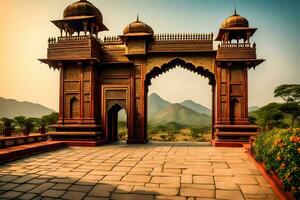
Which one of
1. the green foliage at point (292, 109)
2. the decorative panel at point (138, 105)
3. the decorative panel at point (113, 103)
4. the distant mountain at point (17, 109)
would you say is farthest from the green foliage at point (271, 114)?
the distant mountain at point (17, 109)

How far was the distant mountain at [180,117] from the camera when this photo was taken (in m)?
120

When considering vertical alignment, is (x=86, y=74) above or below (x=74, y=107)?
above

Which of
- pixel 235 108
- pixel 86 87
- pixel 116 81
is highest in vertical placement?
pixel 116 81

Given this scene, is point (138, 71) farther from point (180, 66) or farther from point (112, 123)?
point (112, 123)

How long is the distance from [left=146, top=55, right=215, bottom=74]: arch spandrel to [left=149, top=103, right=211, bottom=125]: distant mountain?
103563 millimetres

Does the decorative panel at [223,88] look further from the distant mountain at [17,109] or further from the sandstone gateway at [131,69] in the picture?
the distant mountain at [17,109]

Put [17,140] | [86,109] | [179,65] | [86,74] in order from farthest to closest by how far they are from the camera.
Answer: [179,65] < [86,74] < [86,109] < [17,140]

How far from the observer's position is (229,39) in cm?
1545

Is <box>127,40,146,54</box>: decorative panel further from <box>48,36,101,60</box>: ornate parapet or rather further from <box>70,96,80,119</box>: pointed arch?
<box>70,96,80,119</box>: pointed arch

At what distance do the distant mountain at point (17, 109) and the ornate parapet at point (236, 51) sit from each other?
178 m

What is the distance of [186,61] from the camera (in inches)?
562

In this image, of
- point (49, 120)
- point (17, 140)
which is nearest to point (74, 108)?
point (17, 140)

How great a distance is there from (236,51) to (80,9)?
890 centimetres

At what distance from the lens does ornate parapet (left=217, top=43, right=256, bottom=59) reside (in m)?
13.6
